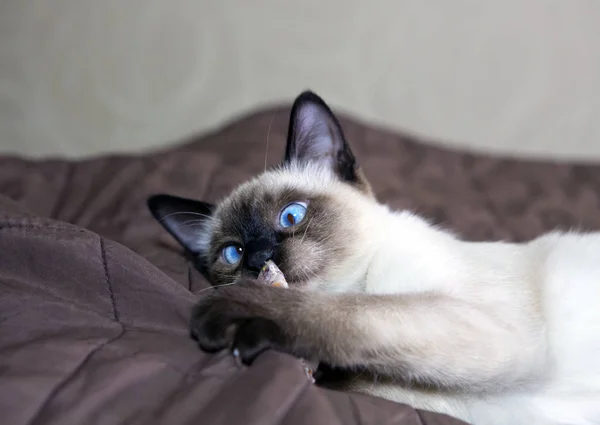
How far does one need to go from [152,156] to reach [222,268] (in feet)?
2.78

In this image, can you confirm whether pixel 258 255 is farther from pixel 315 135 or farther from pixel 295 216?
Result: pixel 315 135

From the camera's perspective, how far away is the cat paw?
920 millimetres

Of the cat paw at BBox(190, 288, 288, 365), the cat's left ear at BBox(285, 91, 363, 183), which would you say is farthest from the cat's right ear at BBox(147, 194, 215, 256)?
the cat paw at BBox(190, 288, 288, 365)

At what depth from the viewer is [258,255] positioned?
1.24 metres

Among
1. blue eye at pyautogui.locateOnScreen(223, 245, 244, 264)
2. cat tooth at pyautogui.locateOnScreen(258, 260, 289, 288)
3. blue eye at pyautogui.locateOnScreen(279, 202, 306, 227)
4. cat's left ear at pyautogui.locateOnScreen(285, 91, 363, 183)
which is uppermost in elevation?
cat's left ear at pyautogui.locateOnScreen(285, 91, 363, 183)

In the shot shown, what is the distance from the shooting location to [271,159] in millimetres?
2125

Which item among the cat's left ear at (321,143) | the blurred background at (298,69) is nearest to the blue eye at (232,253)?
the cat's left ear at (321,143)

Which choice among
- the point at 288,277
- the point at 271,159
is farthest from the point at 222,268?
the point at 271,159

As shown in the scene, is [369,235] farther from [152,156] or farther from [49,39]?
[49,39]

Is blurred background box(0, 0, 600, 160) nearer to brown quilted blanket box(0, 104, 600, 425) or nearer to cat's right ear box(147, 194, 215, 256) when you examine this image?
brown quilted blanket box(0, 104, 600, 425)

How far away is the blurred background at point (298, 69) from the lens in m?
2.65

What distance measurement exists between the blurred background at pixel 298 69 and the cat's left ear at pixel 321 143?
1.17 meters

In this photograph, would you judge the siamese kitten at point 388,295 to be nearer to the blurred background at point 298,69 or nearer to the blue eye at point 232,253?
the blue eye at point 232,253

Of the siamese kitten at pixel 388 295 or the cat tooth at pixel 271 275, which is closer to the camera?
the siamese kitten at pixel 388 295
